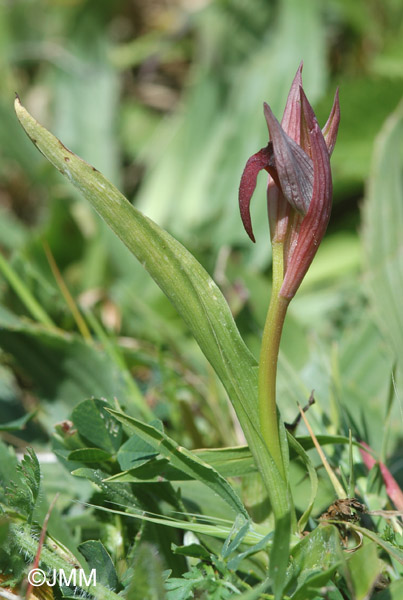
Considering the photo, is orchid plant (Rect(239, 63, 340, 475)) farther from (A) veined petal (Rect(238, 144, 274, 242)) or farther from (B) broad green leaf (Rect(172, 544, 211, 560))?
(B) broad green leaf (Rect(172, 544, 211, 560))

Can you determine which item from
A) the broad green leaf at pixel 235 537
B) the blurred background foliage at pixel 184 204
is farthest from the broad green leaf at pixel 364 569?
the blurred background foliage at pixel 184 204

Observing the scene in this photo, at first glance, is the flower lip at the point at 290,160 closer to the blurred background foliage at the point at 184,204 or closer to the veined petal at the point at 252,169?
the veined petal at the point at 252,169

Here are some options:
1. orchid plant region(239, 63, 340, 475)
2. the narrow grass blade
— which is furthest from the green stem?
the narrow grass blade

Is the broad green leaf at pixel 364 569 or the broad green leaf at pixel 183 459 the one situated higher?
the broad green leaf at pixel 183 459

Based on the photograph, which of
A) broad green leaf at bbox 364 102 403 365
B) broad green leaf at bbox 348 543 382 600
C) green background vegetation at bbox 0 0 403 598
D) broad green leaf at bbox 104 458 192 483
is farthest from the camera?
broad green leaf at bbox 364 102 403 365

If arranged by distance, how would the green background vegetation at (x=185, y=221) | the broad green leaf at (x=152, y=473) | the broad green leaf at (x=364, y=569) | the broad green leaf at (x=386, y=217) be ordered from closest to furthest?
the broad green leaf at (x=364, y=569) < the broad green leaf at (x=152, y=473) < the green background vegetation at (x=185, y=221) < the broad green leaf at (x=386, y=217)
